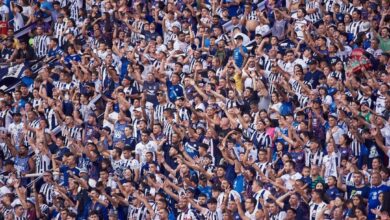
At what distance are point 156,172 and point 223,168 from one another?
137 centimetres

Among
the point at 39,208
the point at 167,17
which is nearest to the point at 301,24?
the point at 167,17

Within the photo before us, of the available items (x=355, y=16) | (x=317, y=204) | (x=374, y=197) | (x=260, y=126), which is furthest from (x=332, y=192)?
(x=355, y=16)

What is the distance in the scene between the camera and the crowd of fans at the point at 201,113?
947 inches

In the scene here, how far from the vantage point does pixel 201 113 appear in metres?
26.5

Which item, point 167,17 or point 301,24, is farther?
point 167,17

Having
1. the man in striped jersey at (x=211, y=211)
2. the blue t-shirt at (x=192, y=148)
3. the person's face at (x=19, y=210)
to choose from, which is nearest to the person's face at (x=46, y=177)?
the person's face at (x=19, y=210)

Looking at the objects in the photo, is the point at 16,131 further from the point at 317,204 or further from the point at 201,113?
the point at 317,204

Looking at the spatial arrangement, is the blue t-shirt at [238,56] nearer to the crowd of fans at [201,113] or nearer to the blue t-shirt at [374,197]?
the crowd of fans at [201,113]

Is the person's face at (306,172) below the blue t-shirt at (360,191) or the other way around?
below

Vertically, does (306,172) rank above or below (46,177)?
above

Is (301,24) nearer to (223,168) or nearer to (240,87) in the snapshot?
(240,87)

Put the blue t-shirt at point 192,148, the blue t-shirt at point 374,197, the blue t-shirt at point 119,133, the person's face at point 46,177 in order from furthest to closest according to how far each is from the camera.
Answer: the blue t-shirt at point 119,133
the person's face at point 46,177
the blue t-shirt at point 192,148
the blue t-shirt at point 374,197

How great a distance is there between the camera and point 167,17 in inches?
1184

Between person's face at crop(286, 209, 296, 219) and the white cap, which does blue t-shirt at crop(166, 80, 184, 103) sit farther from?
person's face at crop(286, 209, 296, 219)
